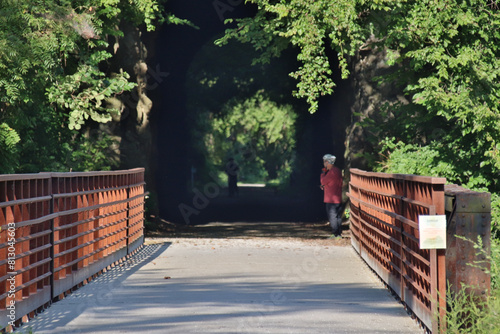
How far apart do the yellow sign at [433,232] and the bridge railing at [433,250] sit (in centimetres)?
13

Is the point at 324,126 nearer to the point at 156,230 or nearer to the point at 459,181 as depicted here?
the point at 156,230

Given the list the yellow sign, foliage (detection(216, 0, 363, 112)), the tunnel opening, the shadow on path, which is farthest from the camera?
the tunnel opening

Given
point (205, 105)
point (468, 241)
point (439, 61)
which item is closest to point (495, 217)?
point (439, 61)

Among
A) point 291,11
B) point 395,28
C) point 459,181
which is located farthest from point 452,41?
point 291,11

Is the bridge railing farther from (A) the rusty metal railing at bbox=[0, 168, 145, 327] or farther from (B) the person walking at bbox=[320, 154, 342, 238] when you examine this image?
(B) the person walking at bbox=[320, 154, 342, 238]

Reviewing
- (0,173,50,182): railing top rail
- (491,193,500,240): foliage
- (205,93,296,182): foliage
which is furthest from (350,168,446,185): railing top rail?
(205,93,296,182): foliage

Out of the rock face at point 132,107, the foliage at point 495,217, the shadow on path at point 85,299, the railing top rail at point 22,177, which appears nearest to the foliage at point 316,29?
the foliage at point 495,217

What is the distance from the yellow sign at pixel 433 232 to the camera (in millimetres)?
6426

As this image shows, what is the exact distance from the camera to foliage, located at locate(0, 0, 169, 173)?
13.1 m

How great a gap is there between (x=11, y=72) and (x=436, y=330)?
28.7 feet

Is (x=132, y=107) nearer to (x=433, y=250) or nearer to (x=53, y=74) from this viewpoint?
(x=53, y=74)

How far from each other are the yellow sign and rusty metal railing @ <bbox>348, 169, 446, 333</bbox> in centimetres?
12

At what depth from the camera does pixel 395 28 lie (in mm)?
13453

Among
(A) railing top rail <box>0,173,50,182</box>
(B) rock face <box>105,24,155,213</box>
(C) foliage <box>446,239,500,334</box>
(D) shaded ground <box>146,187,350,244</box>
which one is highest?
(B) rock face <box>105,24,155,213</box>
